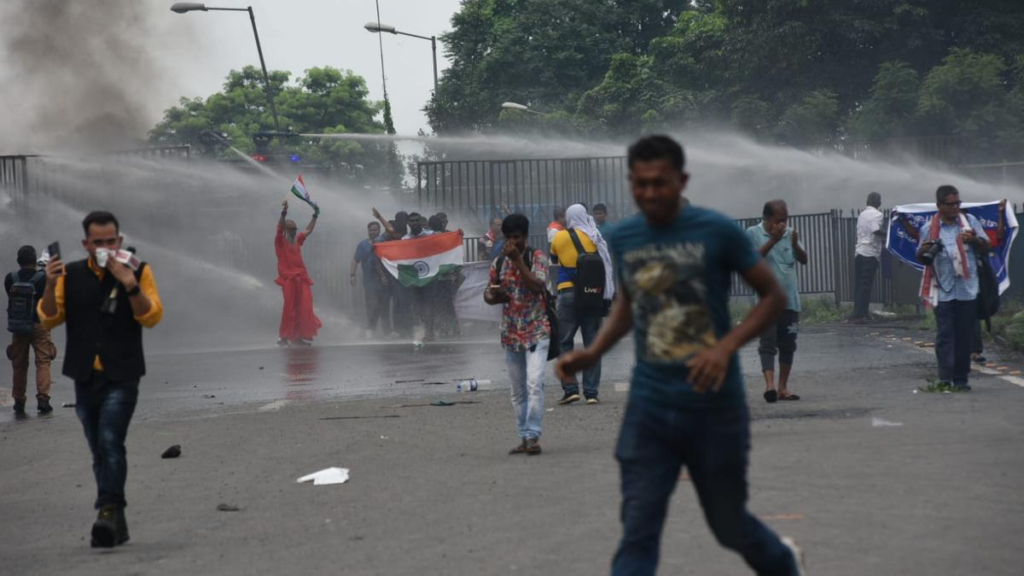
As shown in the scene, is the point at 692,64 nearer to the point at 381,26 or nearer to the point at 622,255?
the point at 381,26

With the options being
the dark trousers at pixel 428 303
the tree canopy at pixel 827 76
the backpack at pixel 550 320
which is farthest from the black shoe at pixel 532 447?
the tree canopy at pixel 827 76

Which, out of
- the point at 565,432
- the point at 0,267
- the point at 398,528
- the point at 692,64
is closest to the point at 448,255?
the point at 0,267

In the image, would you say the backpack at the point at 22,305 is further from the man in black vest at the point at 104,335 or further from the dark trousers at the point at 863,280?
the dark trousers at the point at 863,280

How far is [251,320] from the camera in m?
26.7

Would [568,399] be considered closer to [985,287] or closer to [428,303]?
[985,287]

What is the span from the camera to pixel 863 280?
20.0 m

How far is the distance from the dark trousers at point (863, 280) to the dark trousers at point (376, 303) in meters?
7.45

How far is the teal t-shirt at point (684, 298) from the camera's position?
169 inches

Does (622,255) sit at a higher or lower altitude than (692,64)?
lower

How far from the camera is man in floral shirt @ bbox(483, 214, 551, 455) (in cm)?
892

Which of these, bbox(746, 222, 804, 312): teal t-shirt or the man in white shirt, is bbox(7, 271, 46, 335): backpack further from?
the man in white shirt

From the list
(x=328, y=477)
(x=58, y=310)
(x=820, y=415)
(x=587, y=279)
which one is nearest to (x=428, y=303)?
(x=587, y=279)

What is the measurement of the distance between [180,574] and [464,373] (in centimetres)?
920

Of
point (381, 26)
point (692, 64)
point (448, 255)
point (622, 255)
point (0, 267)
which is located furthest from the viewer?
point (692, 64)
